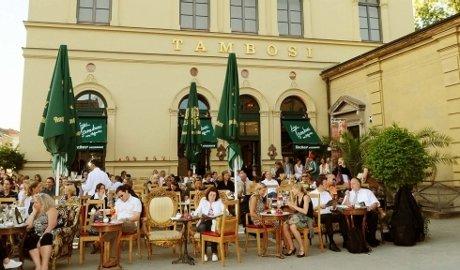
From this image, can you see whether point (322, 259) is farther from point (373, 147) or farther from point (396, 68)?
point (396, 68)

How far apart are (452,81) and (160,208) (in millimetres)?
9469

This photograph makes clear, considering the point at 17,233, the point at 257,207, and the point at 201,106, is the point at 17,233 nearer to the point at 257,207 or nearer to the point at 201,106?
the point at 257,207

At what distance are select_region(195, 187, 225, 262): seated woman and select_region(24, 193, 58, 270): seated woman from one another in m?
2.57

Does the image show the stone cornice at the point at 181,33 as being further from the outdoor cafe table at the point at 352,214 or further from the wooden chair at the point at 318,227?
the outdoor cafe table at the point at 352,214

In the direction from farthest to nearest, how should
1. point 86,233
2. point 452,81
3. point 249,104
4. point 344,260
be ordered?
point 249,104, point 452,81, point 86,233, point 344,260

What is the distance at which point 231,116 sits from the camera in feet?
31.0

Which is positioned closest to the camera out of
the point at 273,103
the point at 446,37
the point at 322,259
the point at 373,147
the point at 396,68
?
the point at 322,259

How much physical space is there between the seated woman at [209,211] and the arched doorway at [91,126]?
878 cm

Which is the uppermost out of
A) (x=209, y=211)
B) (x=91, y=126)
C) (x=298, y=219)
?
(x=91, y=126)

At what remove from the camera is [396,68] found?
46.8 feet

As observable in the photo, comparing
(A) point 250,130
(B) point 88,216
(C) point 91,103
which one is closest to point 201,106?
(A) point 250,130

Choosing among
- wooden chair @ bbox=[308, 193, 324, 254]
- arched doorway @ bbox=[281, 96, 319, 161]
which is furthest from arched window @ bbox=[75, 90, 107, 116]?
wooden chair @ bbox=[308, 193, 324, 254]

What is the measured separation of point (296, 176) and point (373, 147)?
6.19 m

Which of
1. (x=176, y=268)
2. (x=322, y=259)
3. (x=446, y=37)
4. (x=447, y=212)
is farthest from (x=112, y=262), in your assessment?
(x=446, y=37)
